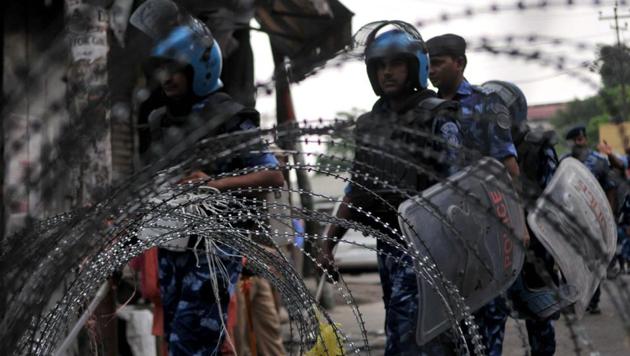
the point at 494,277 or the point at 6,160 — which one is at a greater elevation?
the point at 6,160

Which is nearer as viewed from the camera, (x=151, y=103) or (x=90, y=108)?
(x=90, y=108)

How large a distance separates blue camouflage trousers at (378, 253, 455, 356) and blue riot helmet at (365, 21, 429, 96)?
815 mm

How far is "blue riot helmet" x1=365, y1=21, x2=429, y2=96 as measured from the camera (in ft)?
15.3

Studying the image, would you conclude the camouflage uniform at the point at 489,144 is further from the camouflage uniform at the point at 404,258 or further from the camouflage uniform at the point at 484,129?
the camouflage uniform at the point at 404,258

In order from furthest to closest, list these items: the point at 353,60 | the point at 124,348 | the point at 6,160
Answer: the point at 124,348 → the point at 353,60 → the point at 6,160

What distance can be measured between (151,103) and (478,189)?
5.31 ft

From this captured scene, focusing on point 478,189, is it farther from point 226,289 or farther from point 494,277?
point 226,289

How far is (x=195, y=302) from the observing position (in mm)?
4605

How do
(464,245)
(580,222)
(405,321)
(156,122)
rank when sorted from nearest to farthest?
(464,245)
(580,222)
(405,321)
(156,122)

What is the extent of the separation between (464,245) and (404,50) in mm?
963

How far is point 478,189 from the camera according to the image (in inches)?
175

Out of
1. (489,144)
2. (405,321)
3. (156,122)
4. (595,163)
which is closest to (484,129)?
(489,144)

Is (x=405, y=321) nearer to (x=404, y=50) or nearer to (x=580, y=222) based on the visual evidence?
(x=580, y=222)

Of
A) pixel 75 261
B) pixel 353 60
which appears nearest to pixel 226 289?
pixel 353 60
